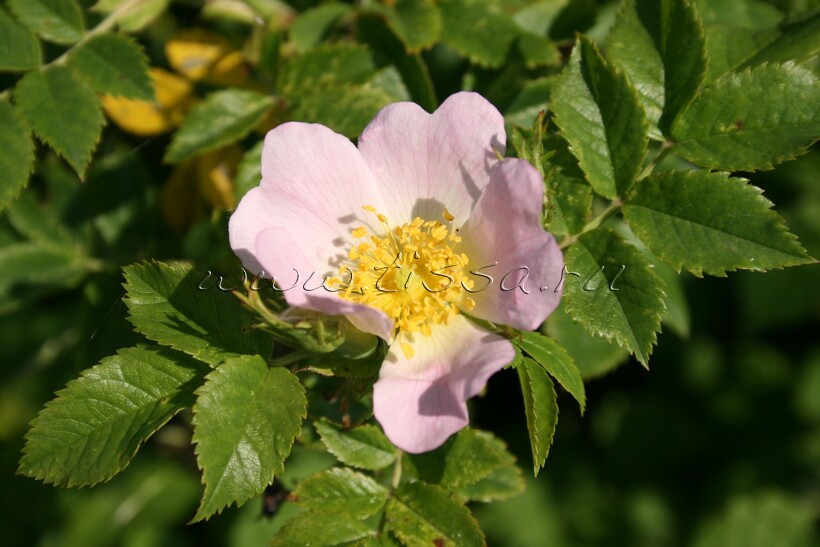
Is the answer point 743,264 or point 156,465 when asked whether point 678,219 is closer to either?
point 743,264

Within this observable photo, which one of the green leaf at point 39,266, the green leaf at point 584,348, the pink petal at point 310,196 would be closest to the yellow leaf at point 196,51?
the green leaf at point 39,266

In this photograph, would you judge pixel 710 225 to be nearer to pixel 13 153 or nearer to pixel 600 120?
pixel 600 120

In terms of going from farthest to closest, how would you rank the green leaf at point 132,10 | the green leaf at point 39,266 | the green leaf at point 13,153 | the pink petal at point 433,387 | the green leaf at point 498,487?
the green leaf at point 39,266
the green leaf at point 132,10
the green leaf at point 498,487
the green leaf at point 13,153
the pink petal at point 433,387

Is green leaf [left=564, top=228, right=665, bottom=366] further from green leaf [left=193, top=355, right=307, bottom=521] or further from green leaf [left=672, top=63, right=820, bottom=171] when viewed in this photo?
green leaf [left=193, top=355, right=307, bottom=521]

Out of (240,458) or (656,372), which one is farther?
(656,372)

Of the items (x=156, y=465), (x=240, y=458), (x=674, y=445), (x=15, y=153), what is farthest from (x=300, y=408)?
(x=674, y=445)

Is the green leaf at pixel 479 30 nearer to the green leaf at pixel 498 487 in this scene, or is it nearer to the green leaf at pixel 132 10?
the green leaf at pixel 132 10

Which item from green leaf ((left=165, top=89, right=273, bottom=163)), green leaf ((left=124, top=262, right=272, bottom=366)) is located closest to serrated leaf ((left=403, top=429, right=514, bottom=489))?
green leaf ((left=124, top=262, right=272, bottom=366))
